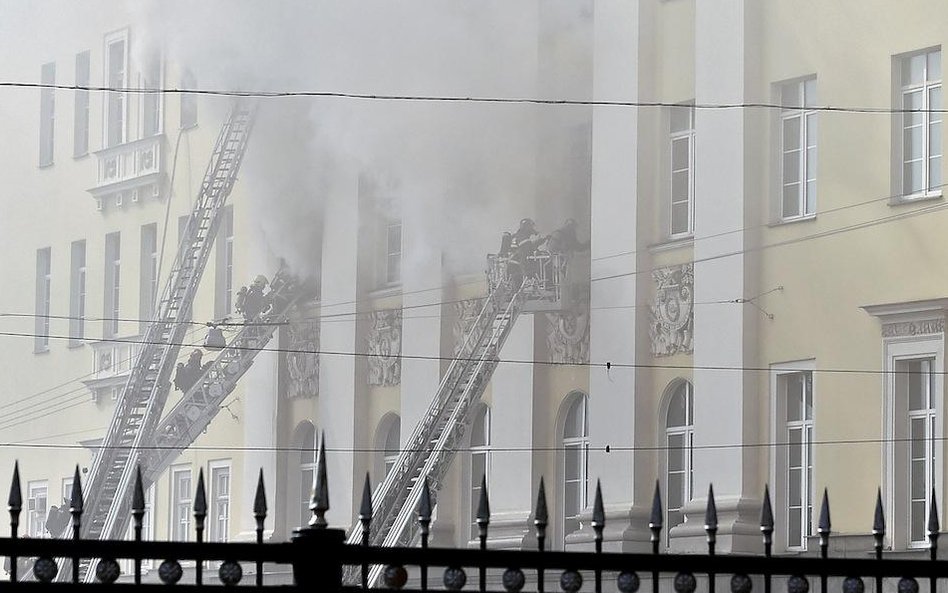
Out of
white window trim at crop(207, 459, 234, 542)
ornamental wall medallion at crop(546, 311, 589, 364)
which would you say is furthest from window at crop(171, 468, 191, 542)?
ornamental wall medallion at crop(546, 311, 589, 364)

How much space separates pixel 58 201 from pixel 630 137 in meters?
18.2

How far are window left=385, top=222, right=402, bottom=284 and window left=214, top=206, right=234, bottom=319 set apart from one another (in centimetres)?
415

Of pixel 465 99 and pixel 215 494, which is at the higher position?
pixel 465 99

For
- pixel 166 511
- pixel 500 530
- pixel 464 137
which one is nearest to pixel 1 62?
pixel 166 511

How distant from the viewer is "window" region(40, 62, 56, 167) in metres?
45.2

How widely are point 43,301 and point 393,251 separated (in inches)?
441

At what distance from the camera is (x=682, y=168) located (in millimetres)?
29781

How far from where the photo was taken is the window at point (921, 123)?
2519 centimetres

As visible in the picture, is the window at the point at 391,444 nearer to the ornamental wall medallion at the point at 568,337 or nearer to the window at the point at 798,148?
the ornamental wall medallion at the point at 568,337

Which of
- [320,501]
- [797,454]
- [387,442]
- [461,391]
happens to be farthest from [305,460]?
[320,501]

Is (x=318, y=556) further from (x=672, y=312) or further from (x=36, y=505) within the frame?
(x=36, y=505)

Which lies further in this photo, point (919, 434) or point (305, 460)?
point (305, 460)

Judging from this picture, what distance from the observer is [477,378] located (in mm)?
32500

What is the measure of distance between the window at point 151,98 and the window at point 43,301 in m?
4.74
